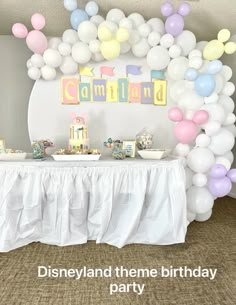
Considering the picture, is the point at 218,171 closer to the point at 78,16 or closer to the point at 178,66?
the point at 178,66

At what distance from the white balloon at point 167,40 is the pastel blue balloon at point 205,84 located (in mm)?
392

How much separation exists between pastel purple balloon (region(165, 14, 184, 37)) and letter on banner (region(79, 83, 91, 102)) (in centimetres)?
85

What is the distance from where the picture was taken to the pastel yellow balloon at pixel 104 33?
222cm

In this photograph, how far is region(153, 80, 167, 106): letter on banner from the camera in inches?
105

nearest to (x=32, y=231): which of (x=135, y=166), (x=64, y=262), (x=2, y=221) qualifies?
(x=2, y=221)

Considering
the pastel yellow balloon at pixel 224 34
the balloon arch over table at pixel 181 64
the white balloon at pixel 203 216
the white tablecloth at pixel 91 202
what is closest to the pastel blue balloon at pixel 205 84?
the balloon arch over table at pixel 181 64

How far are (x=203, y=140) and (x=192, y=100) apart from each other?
0.34 m

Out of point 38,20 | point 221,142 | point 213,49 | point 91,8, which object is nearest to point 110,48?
point 91,8

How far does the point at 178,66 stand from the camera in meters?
2.44

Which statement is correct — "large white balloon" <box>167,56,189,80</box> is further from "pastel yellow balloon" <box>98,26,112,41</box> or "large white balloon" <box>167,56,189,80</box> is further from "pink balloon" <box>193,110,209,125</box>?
"pastel yellow balloon" <box>98,26,112,41</box>

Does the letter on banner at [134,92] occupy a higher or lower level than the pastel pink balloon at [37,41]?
lower

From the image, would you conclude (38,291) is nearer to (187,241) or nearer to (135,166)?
(135,166)

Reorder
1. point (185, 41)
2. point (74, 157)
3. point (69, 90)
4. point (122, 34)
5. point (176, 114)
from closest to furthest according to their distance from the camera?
1. point (74, 157)
2. point (122, 34)
3. point (176, 114)
4. point (185, 41)
5. point (69, 90)

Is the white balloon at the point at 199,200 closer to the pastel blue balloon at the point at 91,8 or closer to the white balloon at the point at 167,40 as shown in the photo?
the white balloon at the point at 167,40
